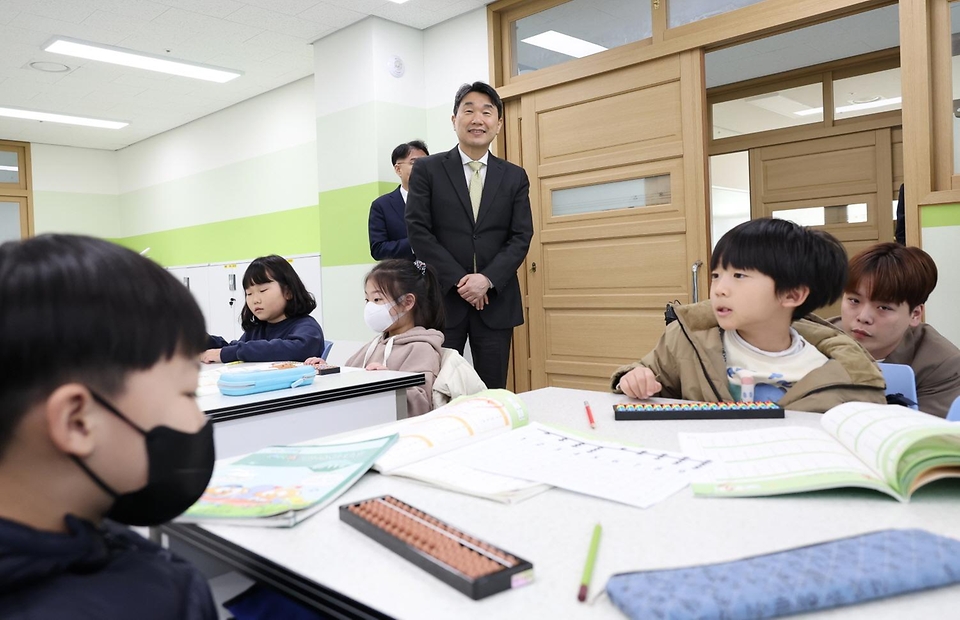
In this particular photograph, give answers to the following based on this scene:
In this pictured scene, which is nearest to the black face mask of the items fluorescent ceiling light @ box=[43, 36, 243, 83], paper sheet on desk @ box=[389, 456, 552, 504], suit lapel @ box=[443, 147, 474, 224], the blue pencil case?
paper sheet on desk @ box=[389, 456, 552, 504]

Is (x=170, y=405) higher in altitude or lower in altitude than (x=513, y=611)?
higher

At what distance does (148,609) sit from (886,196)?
20.9ft

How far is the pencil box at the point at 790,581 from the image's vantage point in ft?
1.67

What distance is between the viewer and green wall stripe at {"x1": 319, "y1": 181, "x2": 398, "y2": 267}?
187 inches

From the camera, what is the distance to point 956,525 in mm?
683

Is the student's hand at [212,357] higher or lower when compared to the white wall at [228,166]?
lower

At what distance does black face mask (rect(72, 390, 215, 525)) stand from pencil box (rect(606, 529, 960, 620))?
1.23ft

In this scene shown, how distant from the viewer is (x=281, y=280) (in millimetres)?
2705

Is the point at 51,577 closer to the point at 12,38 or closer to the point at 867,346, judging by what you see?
the point at 867,346

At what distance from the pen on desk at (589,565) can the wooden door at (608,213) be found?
323 centimetres

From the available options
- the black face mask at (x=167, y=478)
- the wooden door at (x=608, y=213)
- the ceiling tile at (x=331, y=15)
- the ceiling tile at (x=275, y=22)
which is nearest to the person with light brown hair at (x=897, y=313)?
the black face mask at (x=167, y=478)

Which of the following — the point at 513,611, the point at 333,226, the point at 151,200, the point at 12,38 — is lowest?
the point at 513,611

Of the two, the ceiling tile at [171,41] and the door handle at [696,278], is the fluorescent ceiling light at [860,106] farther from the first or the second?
the ceiling tile at [171,41]

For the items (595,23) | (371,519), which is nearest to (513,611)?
(371,519)
